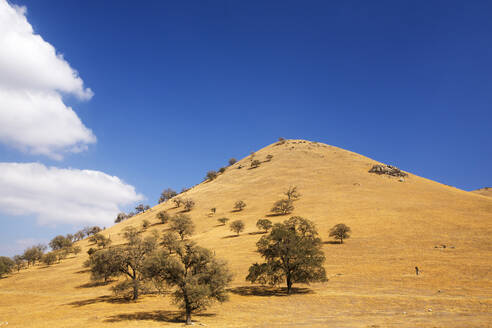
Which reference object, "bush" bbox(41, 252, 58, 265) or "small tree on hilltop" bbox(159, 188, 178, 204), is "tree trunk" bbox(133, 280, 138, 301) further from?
"small tree on hilltop" bbox(159, 188, 178, 204)

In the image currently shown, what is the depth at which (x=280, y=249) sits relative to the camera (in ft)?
126

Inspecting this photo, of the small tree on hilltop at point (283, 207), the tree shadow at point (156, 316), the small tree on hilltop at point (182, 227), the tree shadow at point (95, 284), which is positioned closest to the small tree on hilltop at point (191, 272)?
the tree shadow at point (156, 316)

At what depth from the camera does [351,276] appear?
3962 cm

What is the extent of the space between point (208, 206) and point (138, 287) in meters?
68.3

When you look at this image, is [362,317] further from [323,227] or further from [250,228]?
[250,228]

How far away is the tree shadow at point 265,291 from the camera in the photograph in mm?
36000

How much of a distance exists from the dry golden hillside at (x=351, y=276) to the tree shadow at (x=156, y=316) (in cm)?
18

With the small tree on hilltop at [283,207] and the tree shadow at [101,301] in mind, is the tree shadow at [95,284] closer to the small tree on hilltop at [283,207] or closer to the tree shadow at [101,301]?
the tree shadow at [101,301]

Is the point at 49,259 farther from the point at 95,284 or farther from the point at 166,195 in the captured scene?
the point at 166,195

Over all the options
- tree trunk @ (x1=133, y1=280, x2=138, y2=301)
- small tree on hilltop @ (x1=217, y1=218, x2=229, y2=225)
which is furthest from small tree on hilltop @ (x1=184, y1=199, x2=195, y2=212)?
tree trunk @ (x1=133, y1=280, x2=138, y2=301)

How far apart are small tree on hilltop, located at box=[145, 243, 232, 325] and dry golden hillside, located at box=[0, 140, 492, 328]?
84.8 inches

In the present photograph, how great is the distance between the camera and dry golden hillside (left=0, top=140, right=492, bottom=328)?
24.6 meters

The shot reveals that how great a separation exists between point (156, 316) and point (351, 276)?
2717 cm

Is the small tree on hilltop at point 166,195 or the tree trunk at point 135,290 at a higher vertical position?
the small tree on hilltop at point 166,195
